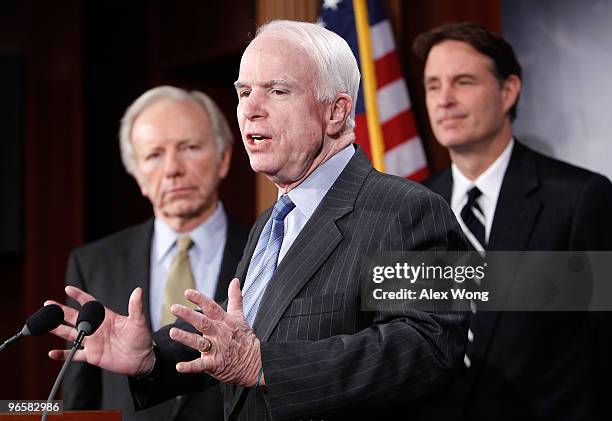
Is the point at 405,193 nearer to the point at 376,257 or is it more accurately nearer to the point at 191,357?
the point at 376,257

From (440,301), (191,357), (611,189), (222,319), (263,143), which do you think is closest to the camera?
(222,319)

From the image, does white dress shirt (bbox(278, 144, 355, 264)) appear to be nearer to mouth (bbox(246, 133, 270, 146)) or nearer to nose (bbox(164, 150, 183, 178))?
mouth (bbox(246, 133, 270, 146))

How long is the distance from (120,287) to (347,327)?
151 cm

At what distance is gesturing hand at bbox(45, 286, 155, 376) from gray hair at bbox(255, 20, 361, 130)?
2.14 feet

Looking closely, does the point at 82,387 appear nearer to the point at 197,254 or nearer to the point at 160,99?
the point at 197,254

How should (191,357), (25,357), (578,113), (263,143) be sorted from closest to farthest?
(263,143), (191,357), (578,113), (25,357)

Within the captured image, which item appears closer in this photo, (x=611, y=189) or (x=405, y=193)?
(x=405, y=193)

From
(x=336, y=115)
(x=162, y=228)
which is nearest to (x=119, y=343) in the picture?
(x=336, y=115)

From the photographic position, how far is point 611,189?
3.00 meters

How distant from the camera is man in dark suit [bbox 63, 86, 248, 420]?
124 inches

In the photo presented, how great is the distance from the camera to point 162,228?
3.35 meters

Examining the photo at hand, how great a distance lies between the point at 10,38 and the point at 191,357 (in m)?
3.86

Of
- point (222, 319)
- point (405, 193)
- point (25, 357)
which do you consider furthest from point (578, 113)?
point (25, 357)

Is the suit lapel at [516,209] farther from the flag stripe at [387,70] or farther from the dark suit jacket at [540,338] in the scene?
the flag stripe at [387,70]
